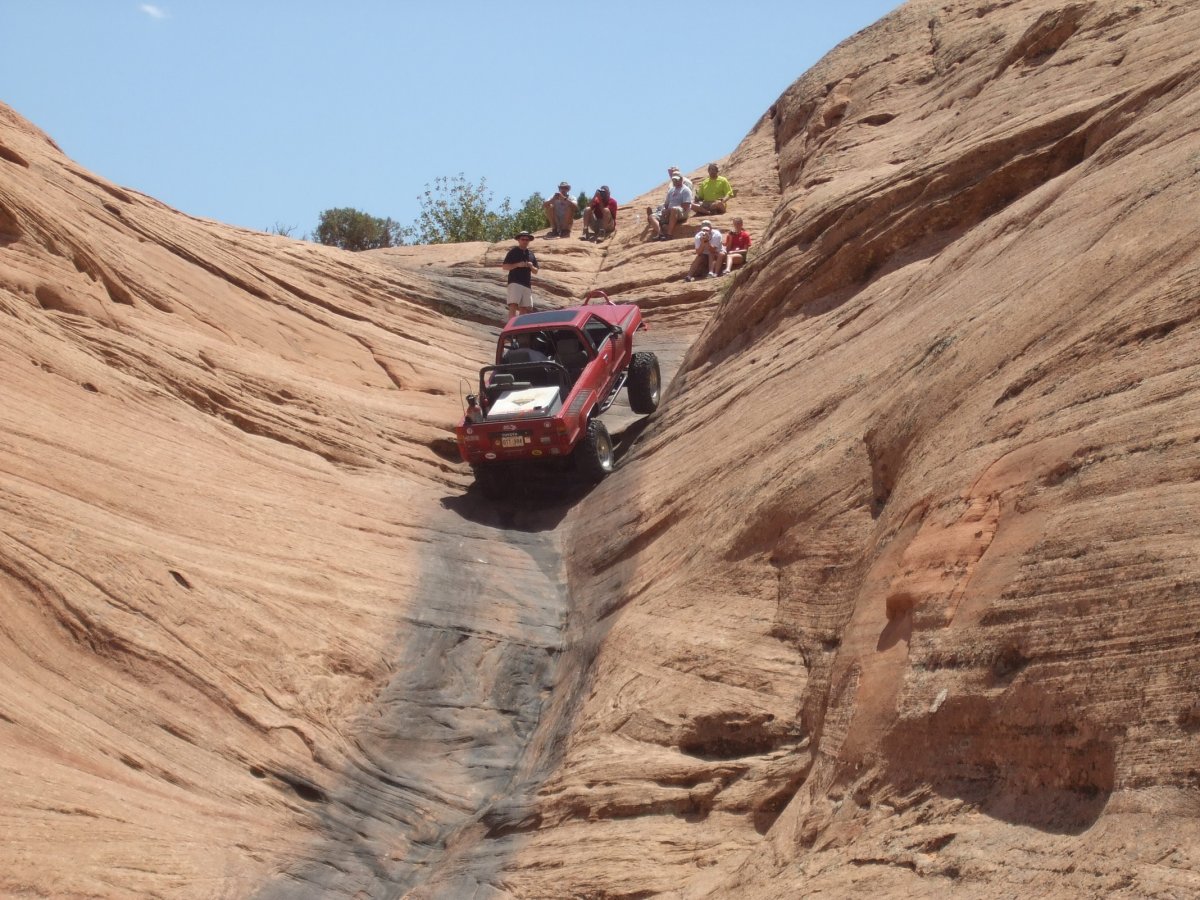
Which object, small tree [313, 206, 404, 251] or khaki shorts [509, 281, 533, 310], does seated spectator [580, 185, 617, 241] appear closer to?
khaki shorts [509, 281, 533, 310]

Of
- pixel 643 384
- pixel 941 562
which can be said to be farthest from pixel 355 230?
pixel 941 562

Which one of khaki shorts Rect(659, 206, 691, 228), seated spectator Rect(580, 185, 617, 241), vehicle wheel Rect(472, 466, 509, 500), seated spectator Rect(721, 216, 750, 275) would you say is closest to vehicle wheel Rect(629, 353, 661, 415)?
vehicle wheel Rect(472, 466, 509, 500)

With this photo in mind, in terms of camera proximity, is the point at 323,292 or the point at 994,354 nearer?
the point at 994,354

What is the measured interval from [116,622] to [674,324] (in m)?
12.6

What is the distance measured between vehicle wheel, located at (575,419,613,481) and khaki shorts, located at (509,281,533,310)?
4.80m

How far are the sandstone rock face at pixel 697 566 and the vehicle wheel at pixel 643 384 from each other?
21.0 inches

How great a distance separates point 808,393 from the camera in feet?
38.4

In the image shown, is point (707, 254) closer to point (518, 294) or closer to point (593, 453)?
point (518, 294)

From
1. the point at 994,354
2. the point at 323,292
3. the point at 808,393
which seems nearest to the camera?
the point at 994,354

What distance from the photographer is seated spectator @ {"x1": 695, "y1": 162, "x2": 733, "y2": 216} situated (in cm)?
2447

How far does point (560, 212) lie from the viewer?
26.6 m

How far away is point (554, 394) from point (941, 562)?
301 inches

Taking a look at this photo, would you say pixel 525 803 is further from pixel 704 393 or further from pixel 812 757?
pixel 704 393

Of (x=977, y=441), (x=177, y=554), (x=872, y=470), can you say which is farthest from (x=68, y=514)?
(x=977, y=441)
